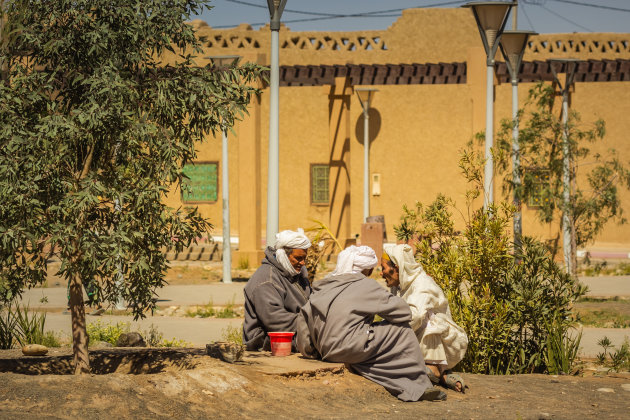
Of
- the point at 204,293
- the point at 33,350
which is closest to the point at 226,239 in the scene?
the point at 204,293

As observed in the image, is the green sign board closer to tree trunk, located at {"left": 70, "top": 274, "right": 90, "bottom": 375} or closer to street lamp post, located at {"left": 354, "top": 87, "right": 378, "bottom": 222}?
street lamp post, located at {"left": 354, "top": 87, "right": 378, "bottom": 222}

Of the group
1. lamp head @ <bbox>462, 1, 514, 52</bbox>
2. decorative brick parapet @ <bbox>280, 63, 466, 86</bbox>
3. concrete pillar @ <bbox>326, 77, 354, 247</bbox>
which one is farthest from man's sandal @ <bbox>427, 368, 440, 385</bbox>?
decorative brick parapet @ <bbox>280, 63, 466, 86</bbox>

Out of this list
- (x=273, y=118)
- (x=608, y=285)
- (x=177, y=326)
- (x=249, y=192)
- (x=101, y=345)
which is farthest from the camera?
(x=249, y=192)

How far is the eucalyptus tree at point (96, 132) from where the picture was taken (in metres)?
6.34

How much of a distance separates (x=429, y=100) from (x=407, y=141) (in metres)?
1.24

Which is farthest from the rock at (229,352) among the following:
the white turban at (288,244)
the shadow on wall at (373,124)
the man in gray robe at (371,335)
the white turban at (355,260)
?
the shadow on wall at (373,124)

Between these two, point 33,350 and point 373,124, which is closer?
point 33,350

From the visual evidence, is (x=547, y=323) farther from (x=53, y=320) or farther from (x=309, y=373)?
(x=53, y=320)

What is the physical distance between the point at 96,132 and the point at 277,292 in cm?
215

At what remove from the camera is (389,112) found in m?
24.5

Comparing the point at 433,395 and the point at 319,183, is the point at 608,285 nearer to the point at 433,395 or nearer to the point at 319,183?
the point at 319,183

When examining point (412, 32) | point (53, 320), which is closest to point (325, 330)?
point (53, 320)

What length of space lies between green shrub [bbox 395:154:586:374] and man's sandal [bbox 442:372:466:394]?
0.83 metres

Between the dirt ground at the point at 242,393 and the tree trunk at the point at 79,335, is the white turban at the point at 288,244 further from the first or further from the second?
the tree trunk at the point at 79,335
